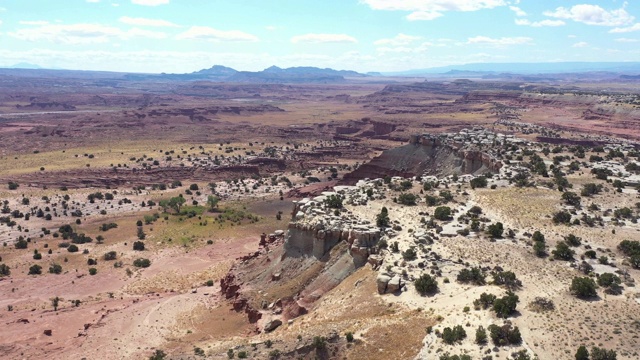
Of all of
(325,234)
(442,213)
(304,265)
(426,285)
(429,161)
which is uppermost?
(442,213)

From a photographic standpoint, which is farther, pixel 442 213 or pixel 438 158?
pixel 438 158

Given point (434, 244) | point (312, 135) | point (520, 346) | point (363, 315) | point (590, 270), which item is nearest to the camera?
point (520, 346)

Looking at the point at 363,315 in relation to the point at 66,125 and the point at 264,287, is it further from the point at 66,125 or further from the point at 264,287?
the point at 66,125

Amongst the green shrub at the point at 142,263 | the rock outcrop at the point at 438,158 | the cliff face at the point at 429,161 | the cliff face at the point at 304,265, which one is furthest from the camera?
the rock outcrop at the point at 438,158

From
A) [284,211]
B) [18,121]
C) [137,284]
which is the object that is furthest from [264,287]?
[18,121]

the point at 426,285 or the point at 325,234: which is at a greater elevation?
the point at 325,234

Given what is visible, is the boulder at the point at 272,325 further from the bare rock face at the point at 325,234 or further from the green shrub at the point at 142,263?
the green shrub at the point at 142,263

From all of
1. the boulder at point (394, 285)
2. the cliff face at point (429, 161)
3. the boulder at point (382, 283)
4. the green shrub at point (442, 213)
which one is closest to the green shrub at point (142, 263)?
the green shrub at point (442, 213)

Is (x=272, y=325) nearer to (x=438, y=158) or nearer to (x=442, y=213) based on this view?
(x=442, y=213)

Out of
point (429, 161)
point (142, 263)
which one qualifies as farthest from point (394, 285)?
point (429, 161)

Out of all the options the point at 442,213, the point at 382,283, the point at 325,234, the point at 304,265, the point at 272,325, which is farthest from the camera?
the point at 442,213

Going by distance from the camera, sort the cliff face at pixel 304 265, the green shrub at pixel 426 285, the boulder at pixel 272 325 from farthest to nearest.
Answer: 1. the cliff face at pixel 304 265
2. the boulder at pixel 272 325
3. the green shrub at pixel 426 285
